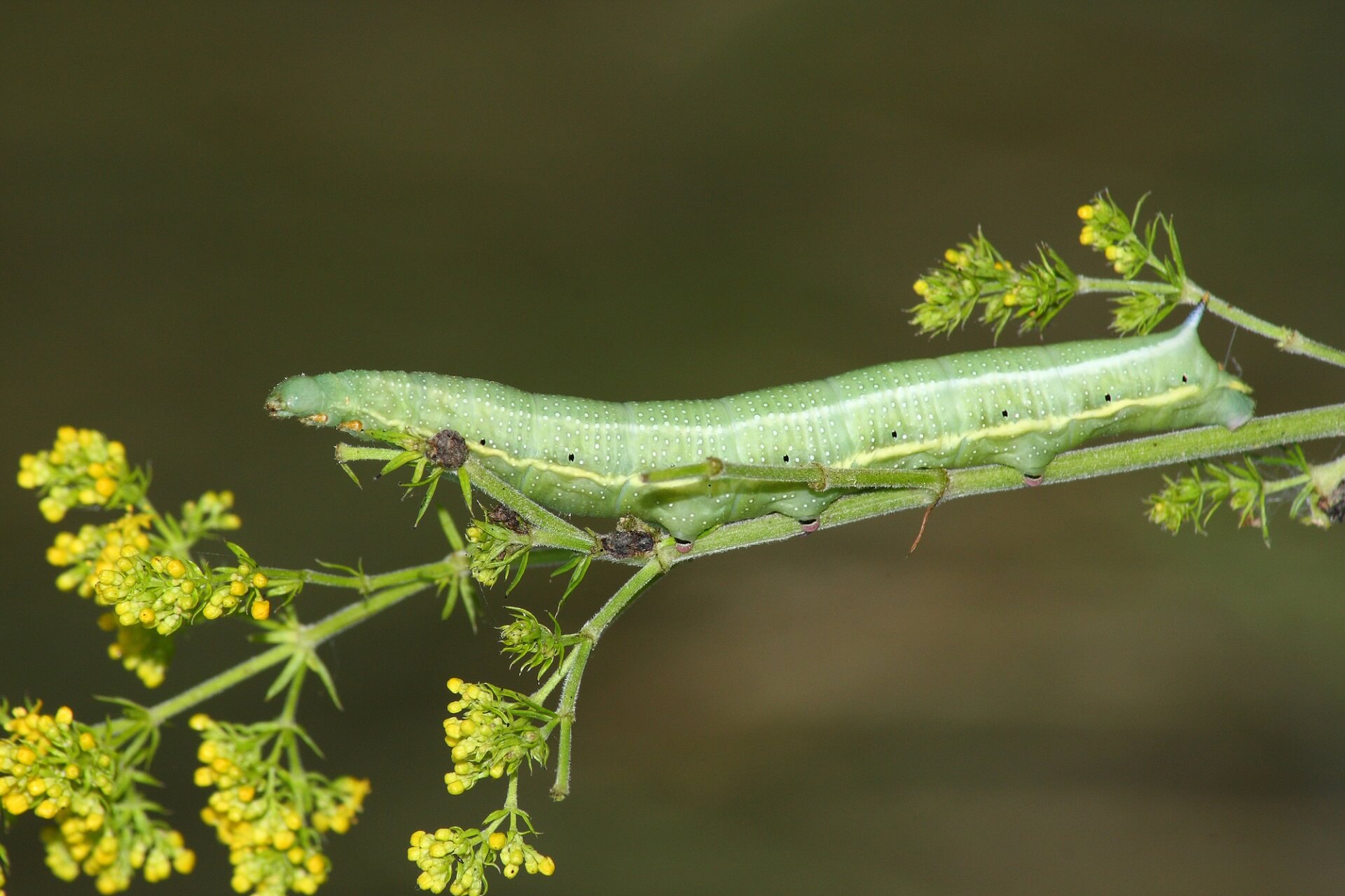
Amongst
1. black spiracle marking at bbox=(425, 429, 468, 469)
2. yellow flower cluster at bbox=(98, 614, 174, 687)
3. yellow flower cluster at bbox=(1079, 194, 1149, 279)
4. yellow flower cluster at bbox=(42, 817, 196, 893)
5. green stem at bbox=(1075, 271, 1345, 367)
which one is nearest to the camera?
black spiracle marking at bbox=(425, 429, 468, 469)

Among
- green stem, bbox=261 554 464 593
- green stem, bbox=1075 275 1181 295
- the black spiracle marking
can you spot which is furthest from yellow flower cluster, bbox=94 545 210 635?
green stem, bbox=1075 275 1181 295

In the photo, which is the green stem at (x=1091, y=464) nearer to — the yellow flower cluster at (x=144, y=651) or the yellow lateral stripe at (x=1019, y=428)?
the yellow lateral stripe at (x=1019, y=428)

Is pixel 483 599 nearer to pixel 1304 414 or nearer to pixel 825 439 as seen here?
pixel 825 439

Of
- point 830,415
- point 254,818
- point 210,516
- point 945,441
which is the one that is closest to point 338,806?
point 254,818

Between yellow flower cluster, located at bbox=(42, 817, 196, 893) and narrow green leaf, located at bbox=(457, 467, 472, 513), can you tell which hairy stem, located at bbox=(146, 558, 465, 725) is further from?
narrow green leaf, located at bbox=(457, 467, 472, 513)

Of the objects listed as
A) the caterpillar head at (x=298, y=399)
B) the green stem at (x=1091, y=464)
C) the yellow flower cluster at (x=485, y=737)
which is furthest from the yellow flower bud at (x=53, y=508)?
the green stem at (x=1091, y=464)

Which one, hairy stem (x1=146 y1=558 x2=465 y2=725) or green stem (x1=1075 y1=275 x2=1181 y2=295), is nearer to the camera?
green stem (x1=1075 y1=275 x2=1181 y2=295)
